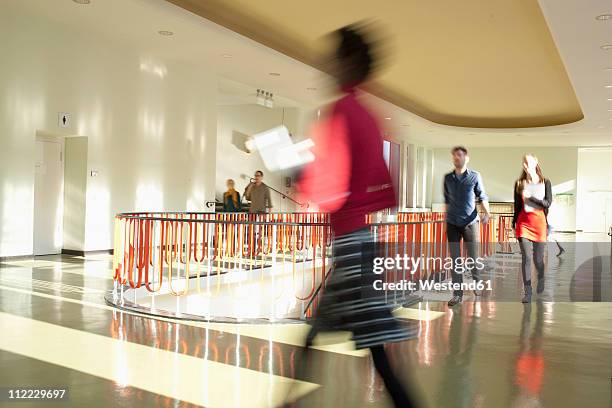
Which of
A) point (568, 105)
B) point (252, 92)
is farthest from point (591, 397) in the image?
point (568, 105)

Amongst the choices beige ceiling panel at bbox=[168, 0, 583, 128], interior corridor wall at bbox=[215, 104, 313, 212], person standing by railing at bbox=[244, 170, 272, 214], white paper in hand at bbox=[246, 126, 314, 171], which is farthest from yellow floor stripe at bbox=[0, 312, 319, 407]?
interior corridor wall at bbox=[215, 104, 313, 212]

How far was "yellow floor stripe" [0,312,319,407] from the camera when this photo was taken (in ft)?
10.4

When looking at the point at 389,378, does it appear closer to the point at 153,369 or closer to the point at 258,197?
the point at 153,369

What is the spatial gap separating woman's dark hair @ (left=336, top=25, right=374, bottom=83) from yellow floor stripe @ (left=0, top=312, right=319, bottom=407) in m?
1.59

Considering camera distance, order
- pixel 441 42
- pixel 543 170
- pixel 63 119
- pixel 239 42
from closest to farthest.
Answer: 1. pixel 63 119
2. pixel 239 42
3. pixel 441 42
4. pixel 543 170

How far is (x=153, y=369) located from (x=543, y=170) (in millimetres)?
26946

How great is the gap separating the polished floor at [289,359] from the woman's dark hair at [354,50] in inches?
40.1

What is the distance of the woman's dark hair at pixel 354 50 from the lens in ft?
6.98

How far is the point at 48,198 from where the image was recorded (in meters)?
10.7

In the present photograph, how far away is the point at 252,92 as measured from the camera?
17125mm

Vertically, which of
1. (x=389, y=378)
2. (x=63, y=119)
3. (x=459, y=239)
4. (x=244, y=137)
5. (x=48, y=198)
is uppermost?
(x=244, y=137)

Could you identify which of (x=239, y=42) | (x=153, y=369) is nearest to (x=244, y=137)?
(x=239, y=42)

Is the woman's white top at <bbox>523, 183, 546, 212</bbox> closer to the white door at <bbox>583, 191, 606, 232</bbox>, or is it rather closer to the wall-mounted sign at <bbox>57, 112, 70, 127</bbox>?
the wall-mounted sign at <bbox>57, 112, 70, 127</bbox>

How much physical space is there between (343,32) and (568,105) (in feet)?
60.7
